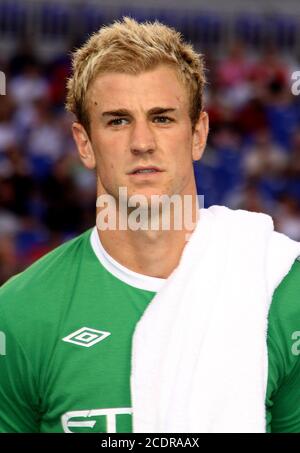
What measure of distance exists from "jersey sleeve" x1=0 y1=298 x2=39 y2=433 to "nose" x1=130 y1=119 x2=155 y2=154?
25.1 inches

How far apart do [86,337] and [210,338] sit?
1.19 feet

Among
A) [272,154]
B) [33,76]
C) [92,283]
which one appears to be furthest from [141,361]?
[33,76]

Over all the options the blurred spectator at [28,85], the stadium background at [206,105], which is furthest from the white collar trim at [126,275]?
the blurred spectator at [28,85]

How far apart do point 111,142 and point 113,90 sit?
15 cm

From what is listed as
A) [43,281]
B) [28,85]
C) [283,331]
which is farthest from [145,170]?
[28,85]

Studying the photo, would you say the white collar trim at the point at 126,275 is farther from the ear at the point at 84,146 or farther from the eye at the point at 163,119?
the eye at the point at 163,119

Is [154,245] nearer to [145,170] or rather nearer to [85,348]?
[145,170]

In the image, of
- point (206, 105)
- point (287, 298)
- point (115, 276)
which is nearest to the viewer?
point (287, 298)

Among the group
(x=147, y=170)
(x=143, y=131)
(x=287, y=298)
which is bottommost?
(x=287, y=298)

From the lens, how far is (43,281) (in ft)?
10.2

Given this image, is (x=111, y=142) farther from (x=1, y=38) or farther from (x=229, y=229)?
(x=1, y=38)
